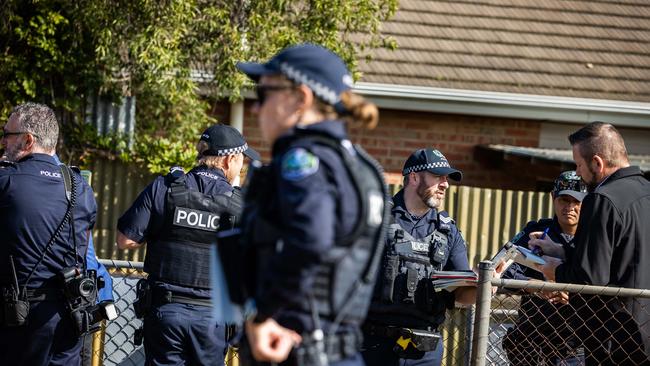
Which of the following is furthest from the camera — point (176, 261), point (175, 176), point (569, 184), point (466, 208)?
point (466, 208)

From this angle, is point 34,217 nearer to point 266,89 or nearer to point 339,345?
point 266,89

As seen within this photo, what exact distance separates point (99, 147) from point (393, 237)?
5.41 meters

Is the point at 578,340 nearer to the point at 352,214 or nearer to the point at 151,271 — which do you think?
the point at 151,271

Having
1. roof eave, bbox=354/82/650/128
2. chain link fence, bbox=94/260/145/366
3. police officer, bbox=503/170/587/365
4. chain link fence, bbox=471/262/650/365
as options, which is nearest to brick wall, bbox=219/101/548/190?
roof eave, bbox=354/82/650/128

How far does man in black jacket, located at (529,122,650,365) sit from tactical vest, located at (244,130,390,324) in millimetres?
2039

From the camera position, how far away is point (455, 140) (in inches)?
469

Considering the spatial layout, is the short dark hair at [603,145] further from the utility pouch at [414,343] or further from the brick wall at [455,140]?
the brick wall at [455,140]

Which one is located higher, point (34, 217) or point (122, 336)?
point (34, 217)

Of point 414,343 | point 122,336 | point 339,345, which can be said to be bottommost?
point 122,336

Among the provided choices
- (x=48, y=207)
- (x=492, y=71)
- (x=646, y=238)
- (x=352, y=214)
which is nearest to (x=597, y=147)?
(x=646, y=238)

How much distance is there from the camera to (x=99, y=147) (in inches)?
402

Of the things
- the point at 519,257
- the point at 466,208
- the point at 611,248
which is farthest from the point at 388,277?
the point at 466,208

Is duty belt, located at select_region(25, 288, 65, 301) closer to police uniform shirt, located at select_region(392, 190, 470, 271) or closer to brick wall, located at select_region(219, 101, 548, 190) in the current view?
police uniform shirt, located at select_region(392, 190, 470, 271)

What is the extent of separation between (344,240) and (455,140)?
28.0ft
